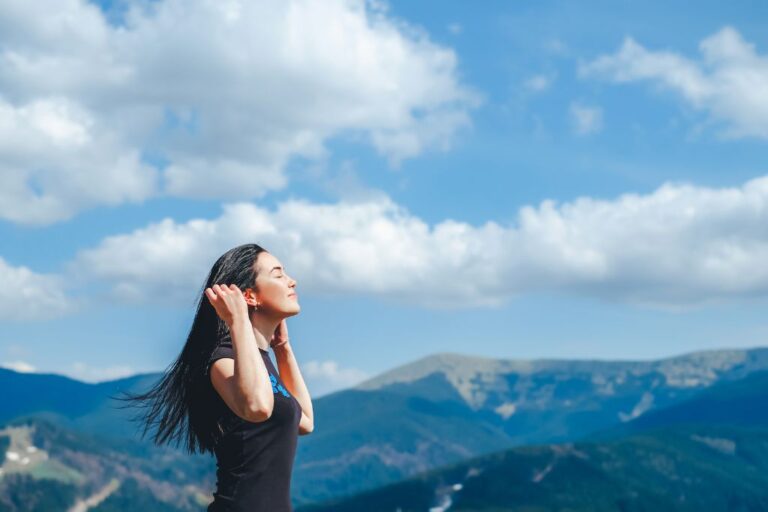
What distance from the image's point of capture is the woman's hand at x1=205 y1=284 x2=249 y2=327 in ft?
24.7

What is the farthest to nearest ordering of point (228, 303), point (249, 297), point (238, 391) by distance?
point (249, 297) → point (228, 303) → point (238, 391)

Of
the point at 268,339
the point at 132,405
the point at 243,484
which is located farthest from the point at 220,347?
the point at 132,405

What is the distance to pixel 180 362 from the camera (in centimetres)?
842

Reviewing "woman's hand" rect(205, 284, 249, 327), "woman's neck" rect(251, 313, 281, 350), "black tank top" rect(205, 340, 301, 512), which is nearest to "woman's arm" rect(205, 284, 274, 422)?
"woman's hand" rect(205, 284, 249, 327)

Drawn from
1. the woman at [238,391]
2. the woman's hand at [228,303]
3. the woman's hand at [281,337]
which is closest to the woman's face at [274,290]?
the woman at [238,391]

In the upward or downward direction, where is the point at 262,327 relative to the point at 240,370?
upward

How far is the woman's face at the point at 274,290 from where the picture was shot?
818 cm

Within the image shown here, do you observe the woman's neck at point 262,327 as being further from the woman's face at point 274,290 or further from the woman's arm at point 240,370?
the woman's arm at point 240,370

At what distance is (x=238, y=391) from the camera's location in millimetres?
7305

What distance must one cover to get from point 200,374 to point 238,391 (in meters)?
0.98

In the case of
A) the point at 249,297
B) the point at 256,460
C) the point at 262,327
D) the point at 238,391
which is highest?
the point at 249,297

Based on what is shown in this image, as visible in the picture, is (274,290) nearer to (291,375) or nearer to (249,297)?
(249,297)

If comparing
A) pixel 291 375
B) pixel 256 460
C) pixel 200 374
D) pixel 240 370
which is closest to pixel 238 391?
pixel 240 370

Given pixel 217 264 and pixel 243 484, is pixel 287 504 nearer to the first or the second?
pixel 243 484
